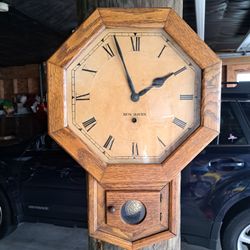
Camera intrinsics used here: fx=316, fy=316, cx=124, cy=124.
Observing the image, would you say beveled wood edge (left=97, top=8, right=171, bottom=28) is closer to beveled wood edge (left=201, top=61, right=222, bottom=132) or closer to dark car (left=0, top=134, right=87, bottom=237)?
beveled wood edge (left=201, top=61, right=222, bottom=132)

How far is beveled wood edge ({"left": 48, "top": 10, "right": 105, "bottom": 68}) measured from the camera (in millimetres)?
837

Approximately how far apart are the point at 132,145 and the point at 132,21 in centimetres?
34

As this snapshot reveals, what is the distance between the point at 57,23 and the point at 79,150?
3.66 metres

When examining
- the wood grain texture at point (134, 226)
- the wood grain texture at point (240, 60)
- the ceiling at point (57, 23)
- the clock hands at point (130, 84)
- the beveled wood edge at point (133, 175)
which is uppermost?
the ceiling at point (57, 23)

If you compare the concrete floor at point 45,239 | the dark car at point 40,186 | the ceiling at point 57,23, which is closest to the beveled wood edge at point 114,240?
the dark car at point 40,186

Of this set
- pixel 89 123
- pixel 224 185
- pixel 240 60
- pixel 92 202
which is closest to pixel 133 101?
pixel 89 123

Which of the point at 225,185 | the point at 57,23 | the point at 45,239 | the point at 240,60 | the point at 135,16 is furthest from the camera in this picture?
the point at 240,60

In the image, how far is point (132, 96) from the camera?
0.88 metres

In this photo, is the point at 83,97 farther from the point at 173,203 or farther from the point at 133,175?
the point at 173,203

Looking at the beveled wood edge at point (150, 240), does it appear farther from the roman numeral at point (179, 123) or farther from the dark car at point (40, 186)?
the dark car at point (40, 186)

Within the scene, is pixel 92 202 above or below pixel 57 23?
below

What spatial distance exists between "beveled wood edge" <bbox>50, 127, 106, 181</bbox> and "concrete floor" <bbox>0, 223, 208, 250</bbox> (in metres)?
2.47

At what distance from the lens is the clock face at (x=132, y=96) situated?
2.84 feet

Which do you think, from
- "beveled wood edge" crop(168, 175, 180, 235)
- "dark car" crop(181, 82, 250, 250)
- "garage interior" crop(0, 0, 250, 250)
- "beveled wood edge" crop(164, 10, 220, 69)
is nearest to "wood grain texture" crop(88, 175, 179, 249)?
"beveled wood edge" crop(168, 175, 180, 235)
